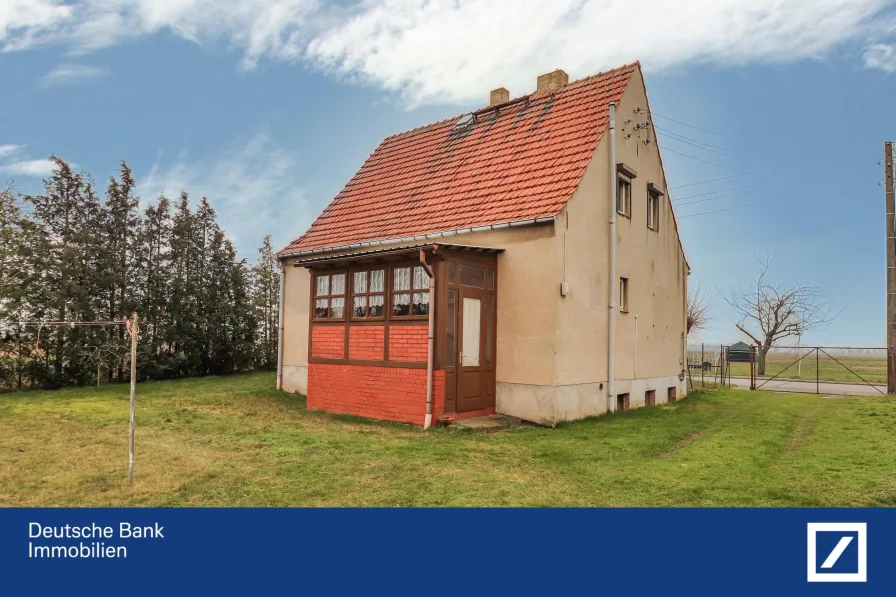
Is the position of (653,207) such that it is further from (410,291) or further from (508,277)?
(410,291)

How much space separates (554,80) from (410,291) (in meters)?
8.58

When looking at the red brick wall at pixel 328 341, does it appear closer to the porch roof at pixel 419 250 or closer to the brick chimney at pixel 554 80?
the porch roof at pixel 419 250

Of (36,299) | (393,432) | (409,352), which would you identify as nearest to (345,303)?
(409,352)

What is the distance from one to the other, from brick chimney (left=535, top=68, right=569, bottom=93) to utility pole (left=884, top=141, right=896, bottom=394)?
39.6 feet

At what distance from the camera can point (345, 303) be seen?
13.5m

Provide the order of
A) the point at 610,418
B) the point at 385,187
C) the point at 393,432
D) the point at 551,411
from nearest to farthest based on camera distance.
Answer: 1. the point at 393,432
2. the point at 551,411
3. the point at 610,418
4. the point at 385,187

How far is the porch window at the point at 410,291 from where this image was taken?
469 inches

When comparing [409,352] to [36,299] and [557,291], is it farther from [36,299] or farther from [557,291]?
[36,299]

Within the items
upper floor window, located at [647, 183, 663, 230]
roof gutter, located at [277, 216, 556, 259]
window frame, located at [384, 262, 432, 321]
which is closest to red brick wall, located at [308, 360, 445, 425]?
window frame, located at [384, 262, 432, 321]

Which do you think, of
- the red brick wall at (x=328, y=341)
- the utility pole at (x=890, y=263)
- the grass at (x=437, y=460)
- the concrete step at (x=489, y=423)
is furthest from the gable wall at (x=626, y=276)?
the utility pole at (x=890, y=263)

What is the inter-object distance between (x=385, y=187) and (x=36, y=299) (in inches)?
469

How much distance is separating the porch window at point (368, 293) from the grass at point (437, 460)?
7.70ft

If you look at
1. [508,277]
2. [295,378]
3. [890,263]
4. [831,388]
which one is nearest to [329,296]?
[508,277]

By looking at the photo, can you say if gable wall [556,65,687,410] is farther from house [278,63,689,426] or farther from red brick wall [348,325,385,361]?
red brick wall [348,325,385,361]
